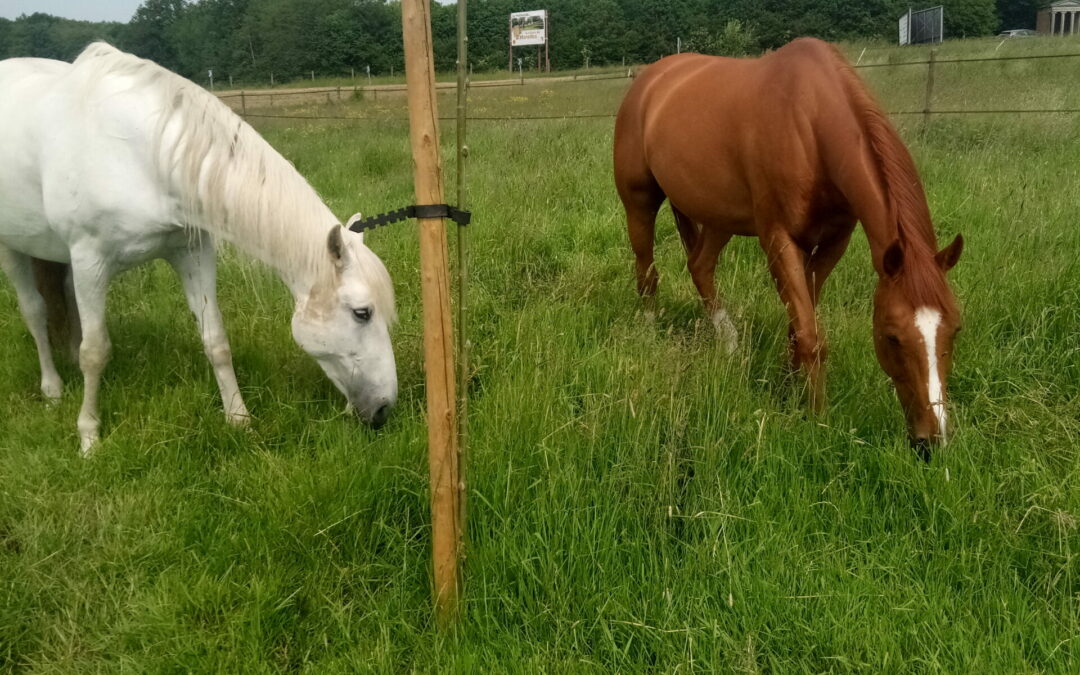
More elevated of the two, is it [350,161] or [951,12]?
[951,12]

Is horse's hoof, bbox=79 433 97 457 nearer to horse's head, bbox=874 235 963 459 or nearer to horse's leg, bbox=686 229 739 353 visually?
horse's leg, bbox=686 229 739 353

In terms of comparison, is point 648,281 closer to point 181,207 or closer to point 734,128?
point 734,128

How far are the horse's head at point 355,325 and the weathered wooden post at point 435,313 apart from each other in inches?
40.7

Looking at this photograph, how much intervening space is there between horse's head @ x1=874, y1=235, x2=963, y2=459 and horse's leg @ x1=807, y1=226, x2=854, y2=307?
2.82 ft

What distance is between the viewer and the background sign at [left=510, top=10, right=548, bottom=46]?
2299 centimetres

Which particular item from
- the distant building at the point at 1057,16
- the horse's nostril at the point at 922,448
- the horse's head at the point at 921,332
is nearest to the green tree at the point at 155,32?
the horse's head at the point at 921,332

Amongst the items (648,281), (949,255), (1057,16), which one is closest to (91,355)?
(648,281)

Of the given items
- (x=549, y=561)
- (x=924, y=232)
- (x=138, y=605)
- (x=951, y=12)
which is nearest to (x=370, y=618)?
(x=549, y=561)

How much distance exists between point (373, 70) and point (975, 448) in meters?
26.9

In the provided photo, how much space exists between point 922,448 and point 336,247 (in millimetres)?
2384

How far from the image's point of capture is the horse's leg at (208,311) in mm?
3242

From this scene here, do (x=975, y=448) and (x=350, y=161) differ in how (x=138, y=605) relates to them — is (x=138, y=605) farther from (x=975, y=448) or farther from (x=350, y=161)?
(x=350, y=161)

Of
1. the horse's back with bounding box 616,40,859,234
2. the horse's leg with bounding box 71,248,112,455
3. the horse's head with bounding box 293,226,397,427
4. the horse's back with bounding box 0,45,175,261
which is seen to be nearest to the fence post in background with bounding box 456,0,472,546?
the horse's head with bounding box 293,226,397,427

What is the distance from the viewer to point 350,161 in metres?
9.38
